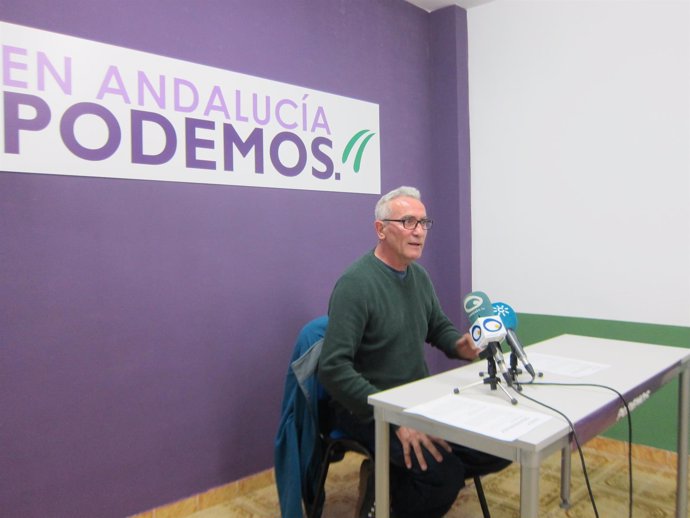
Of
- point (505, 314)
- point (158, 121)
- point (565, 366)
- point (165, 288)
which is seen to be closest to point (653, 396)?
point (565, 366)

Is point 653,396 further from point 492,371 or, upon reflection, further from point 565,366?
point 492,371

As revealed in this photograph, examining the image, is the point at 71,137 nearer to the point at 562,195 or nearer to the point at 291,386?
the point at 291,386

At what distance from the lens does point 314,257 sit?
112 inches

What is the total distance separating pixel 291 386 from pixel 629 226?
1.96m

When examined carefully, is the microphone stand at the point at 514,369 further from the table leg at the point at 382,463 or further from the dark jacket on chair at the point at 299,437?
the dark jacket on chair at the point at 299,437

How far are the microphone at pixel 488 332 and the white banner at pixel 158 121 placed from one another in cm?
128

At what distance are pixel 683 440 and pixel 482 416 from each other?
47.6 inches

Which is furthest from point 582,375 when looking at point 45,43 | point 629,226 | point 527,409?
point 45,43

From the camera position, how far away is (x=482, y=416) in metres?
1.42

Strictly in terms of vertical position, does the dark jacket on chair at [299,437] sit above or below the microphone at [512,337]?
below

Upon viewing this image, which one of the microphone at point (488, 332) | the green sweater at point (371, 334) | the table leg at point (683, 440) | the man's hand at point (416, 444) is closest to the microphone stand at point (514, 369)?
the microphone at point (488, 332)

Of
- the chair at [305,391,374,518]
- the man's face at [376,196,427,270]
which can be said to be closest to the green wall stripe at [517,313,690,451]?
the man's face at [376,196,427,270]

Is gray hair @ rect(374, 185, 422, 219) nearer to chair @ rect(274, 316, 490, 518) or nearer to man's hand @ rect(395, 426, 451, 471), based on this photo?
chair @ rect(274, 316, 490, 518)

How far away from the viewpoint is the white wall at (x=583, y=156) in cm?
275
